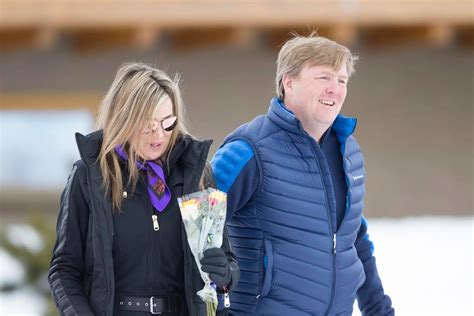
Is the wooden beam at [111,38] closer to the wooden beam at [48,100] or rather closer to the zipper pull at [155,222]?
the wooden beam at [48,100]

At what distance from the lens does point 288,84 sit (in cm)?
331

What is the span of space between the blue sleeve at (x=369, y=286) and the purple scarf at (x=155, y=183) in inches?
38.1

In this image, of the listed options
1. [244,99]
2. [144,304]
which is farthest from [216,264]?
[244,99]

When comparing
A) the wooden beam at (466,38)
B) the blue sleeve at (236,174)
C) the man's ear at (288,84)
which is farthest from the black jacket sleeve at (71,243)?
the wooden beam at (466,38)

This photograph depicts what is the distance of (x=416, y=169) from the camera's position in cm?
916

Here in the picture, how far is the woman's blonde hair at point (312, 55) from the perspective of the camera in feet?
10.6

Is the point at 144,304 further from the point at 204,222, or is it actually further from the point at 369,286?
the point at 369,286

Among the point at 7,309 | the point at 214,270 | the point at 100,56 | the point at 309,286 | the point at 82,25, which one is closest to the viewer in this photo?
the point at 214,270

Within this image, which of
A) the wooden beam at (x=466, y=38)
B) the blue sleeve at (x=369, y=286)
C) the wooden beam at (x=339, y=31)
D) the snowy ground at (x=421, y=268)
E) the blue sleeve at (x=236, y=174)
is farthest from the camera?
the wooden beam at (x=466, y=38)

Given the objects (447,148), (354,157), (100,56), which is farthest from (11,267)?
(447,148)

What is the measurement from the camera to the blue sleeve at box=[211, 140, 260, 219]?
3115 millimetres

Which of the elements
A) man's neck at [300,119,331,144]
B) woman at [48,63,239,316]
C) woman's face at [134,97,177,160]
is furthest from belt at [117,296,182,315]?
man's neck at [300,119,331,144]

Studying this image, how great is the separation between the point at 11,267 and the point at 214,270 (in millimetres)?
4021

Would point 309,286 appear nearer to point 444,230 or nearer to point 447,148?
point 444,230
